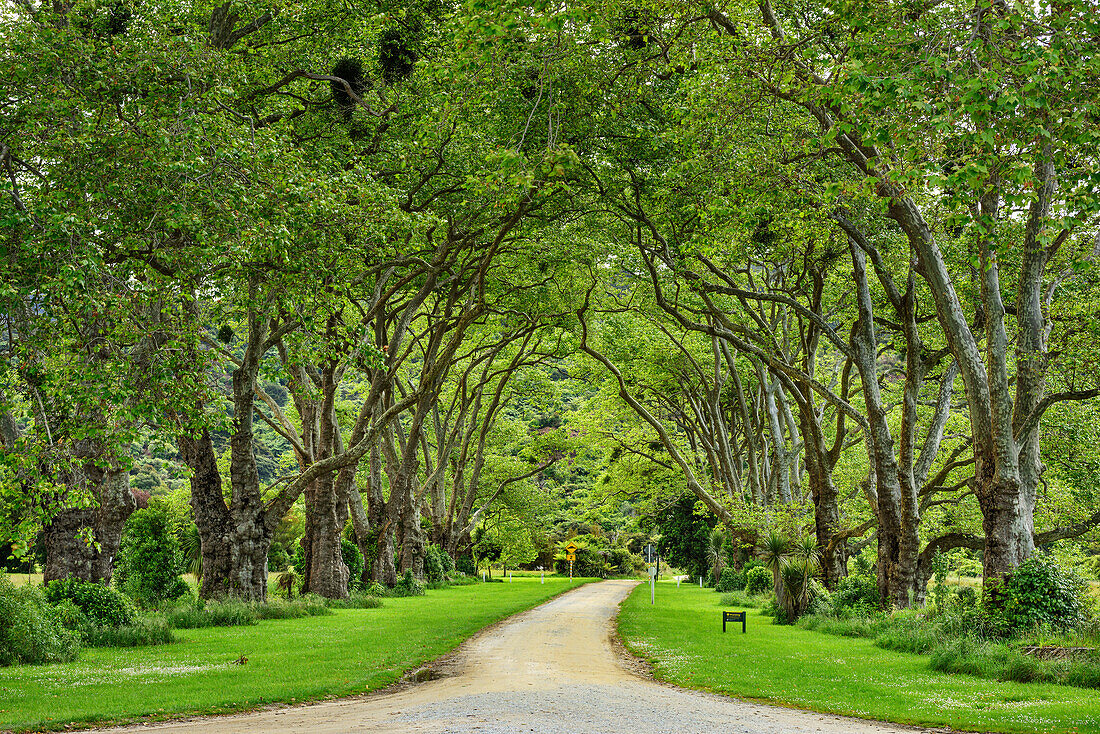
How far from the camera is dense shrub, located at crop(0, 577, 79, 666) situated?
11.2 m

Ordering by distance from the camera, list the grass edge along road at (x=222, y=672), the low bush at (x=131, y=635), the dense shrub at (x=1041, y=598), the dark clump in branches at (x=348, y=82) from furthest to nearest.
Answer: the dark clump in branches at (x=348, y=82) → the low bush at (x=131, y=635) → the dense shrub at (x=1041, y=598) → the grass edge along road at (x=222, y=672)

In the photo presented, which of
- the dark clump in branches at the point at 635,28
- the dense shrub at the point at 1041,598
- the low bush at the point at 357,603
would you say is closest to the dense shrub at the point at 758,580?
the low bush at the point at 357,603

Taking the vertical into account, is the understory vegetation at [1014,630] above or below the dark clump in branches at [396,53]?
below

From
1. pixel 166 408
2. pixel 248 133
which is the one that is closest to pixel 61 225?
pixel 166 408

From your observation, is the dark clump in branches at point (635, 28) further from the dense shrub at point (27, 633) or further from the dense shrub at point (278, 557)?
the dense shrub at point (278, 557)

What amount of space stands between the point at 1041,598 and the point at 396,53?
613 inches

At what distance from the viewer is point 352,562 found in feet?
87.7

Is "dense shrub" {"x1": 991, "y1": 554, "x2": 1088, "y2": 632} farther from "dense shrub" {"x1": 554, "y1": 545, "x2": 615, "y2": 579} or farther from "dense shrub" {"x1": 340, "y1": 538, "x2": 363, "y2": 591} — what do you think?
A: "dense shrub" {"x1": 554, "y1": 545, "x2": 615, "y2": 579}

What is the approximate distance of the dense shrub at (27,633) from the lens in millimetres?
11203

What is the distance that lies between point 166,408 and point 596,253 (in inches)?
612

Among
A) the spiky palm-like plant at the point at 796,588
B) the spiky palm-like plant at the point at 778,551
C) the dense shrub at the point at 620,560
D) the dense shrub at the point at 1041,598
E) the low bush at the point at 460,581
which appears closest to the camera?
the dense shrub at the point at 1041,598

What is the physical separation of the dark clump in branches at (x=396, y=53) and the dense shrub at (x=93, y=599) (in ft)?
38.1

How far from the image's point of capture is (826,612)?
20406 mm

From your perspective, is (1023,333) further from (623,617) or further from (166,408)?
(166,408)
